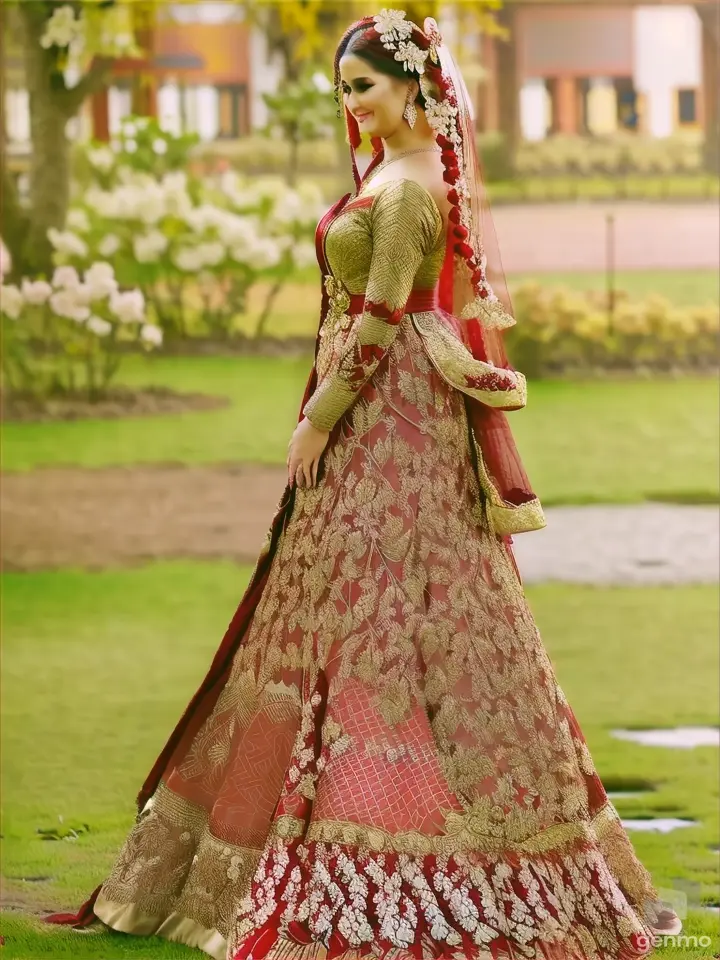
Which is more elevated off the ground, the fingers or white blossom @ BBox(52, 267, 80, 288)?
white blossom @ BBox(52, 267, 80, 288)

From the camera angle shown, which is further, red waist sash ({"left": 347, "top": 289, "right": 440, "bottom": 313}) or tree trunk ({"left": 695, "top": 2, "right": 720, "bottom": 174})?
tree trunk ({"left": 695, "top": 2, "right": 720, "bottom": 174})

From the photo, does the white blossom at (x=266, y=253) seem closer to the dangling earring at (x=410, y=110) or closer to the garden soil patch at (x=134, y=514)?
the garden soil patch at (x=134, y=514)

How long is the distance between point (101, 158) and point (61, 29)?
38cm

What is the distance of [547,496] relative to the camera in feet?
14.9

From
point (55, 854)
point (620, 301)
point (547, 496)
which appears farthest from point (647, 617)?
point (55, 854)

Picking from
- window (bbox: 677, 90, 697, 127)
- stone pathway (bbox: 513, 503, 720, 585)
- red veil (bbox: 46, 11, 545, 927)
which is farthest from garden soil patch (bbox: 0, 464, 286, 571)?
red veil (bbox: 46, 11, 545, 927)

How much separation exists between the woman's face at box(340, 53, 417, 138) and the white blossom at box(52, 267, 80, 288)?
2.21 metres

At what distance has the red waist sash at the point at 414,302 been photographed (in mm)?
2600

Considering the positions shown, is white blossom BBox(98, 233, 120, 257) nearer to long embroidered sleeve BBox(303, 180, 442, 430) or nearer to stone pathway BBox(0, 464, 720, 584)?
stone pathway BBox(0, 464, 720, 584)

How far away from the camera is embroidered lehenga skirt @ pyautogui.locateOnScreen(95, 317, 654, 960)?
8.05 ft

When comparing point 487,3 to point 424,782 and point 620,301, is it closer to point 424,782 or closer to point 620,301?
point 620,301

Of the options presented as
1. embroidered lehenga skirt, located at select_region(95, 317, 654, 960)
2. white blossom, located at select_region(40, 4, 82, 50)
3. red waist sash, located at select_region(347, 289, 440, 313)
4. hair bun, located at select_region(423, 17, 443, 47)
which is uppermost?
white blossom, located at select_region(40, 4, 82, 50)

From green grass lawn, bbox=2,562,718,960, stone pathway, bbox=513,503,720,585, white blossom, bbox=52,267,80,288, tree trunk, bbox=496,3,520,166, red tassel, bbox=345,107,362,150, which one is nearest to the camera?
red tassel, bbox=345,107,362,150

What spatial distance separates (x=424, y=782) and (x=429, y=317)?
2.53 ft
